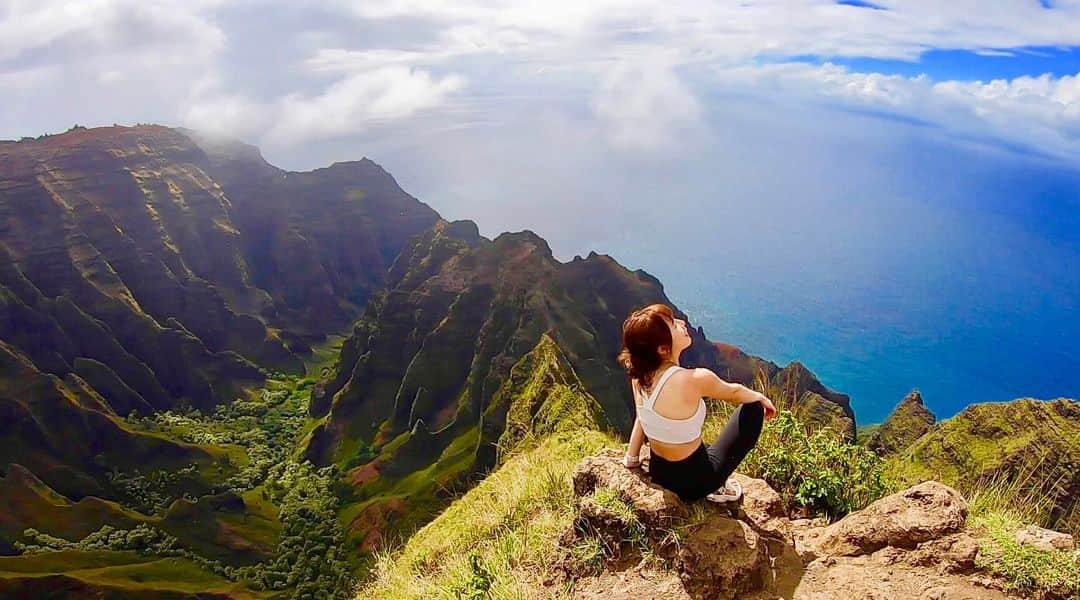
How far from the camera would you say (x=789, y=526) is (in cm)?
740

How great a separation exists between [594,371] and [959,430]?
47.7m

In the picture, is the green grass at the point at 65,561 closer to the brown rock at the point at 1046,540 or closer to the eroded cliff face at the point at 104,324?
the eroded cliff face at the point at 104,324

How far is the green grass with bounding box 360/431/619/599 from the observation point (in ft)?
24.1

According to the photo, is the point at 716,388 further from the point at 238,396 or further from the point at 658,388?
the point at 238,396

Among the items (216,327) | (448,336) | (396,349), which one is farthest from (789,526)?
(216,327)

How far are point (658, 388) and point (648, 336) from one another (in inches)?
22.2

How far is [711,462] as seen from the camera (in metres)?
6.71

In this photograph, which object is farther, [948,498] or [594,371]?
[594,371]

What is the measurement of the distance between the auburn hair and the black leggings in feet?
3.43

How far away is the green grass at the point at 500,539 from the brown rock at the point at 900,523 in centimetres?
302

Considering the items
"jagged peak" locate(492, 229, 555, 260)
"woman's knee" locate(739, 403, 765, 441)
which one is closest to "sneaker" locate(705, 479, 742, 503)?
"woman's knee" locate(739, 403, 765, 441)

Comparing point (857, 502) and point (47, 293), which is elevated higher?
point (857, 502)

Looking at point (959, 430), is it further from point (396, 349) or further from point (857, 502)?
point (396, 349)

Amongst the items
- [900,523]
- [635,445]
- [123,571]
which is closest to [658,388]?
[635,445]
